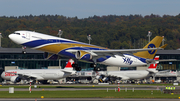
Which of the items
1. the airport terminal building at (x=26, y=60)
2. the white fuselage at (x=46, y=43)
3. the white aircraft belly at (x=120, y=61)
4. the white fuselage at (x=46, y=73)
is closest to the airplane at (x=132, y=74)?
the white fuselage at (x=46, y=73)

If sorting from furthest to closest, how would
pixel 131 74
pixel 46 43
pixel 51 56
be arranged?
pixel 131 74
pixel 51 56
pixel 46 43

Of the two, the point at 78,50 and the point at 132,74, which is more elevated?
the point at 78,50

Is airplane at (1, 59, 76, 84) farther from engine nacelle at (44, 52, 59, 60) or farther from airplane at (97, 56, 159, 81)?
engine nacelle at (44, 52, 59, 60)

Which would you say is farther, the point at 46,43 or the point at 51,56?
the point at 51,56

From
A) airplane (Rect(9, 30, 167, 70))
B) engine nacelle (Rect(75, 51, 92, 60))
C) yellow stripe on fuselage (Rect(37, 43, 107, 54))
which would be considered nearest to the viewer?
airplane (Rect(9, 30, 167, 70))

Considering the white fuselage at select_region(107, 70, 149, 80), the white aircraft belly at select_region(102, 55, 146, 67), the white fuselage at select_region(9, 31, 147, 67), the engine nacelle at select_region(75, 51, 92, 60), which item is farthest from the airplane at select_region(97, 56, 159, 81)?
the engine nacelle at select_region(75, 51, 92, 60)

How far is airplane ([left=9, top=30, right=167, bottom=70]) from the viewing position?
162ft

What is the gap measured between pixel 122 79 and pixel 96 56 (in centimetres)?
4988

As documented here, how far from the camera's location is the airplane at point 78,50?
4944cm

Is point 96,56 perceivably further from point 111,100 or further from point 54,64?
point 54,64

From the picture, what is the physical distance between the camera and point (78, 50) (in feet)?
177

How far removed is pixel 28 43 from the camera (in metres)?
49.4

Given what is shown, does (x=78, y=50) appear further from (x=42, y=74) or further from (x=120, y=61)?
(x=42, y=74)

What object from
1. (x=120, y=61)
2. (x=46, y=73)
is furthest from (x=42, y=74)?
(x=120, y=61)
